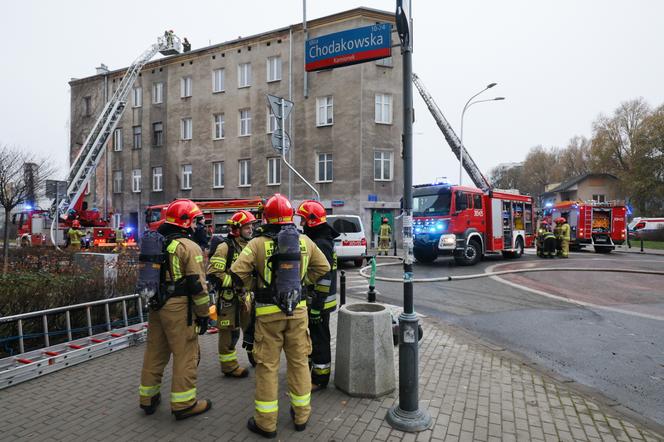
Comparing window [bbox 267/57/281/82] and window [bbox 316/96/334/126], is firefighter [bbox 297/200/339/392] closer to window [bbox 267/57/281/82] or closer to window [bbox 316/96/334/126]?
window [bbox 316/96/334/126]

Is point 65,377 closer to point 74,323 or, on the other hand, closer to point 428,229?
point 74,323

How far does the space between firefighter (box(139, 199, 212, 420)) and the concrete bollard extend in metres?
1.31

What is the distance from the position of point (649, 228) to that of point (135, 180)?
44.8m

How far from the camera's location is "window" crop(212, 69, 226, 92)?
27500mm

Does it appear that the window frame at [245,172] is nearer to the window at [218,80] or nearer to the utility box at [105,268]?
the window at [218,80]

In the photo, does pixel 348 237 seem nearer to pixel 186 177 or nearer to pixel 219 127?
pixel 219 127

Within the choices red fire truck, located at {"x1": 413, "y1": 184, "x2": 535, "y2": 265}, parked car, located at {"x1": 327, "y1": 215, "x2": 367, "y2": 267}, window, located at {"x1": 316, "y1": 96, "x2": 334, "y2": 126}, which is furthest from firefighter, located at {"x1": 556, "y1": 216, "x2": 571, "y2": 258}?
window, located at {"x1": 316, "y1": 96, "x2": 334, "y2": 126}

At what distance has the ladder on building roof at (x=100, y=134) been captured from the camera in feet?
68.7

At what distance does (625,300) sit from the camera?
345 inches

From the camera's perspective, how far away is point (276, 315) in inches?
127

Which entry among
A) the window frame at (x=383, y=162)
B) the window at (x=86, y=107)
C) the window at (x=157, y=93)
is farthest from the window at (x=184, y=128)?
the window frame at (x=383, y=162)

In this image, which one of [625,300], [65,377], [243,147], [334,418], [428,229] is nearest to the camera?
[334,418]

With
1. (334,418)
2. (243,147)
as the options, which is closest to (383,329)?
(334,418)

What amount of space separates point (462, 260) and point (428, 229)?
1642 millimetres
